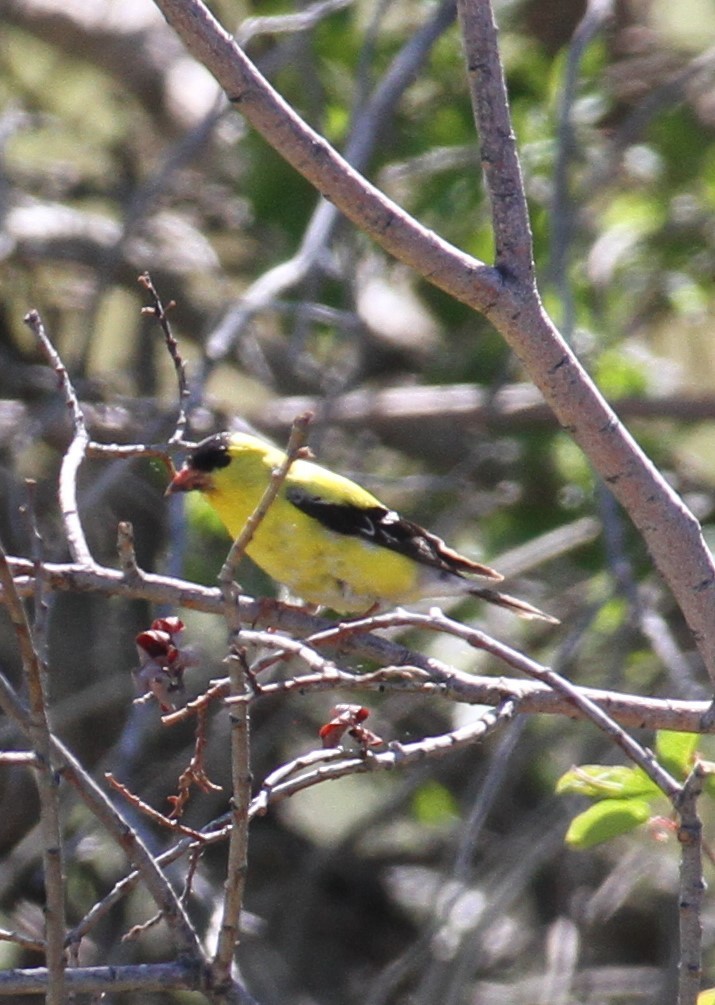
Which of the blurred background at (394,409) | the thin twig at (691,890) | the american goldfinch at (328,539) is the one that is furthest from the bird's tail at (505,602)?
the thin twig at (691,890)

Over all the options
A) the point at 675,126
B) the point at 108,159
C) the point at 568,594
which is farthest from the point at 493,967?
the point at 108,159

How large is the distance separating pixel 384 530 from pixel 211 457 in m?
0.51

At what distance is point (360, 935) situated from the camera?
538 cm

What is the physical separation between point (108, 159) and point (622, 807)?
15.6 ft

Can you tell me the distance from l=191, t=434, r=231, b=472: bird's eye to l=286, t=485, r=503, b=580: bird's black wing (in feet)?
0.66

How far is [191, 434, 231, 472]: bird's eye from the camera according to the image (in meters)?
4.00

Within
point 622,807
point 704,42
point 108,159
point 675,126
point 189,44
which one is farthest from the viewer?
point 108,159

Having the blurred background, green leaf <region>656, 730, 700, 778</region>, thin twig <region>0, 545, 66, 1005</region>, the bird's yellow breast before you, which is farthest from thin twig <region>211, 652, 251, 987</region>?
the blurred background

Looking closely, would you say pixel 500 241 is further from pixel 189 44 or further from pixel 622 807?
pixel 622 807

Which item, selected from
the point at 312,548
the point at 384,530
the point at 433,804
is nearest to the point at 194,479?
the point at 312,548

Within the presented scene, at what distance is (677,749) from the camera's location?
2.23 metres

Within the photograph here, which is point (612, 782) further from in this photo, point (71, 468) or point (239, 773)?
point (71, 468)

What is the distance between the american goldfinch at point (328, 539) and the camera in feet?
12.5

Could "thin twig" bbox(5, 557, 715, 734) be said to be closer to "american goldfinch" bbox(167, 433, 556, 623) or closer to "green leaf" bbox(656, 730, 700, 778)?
"green leaf" bbox(656, 730, 700, 778)
